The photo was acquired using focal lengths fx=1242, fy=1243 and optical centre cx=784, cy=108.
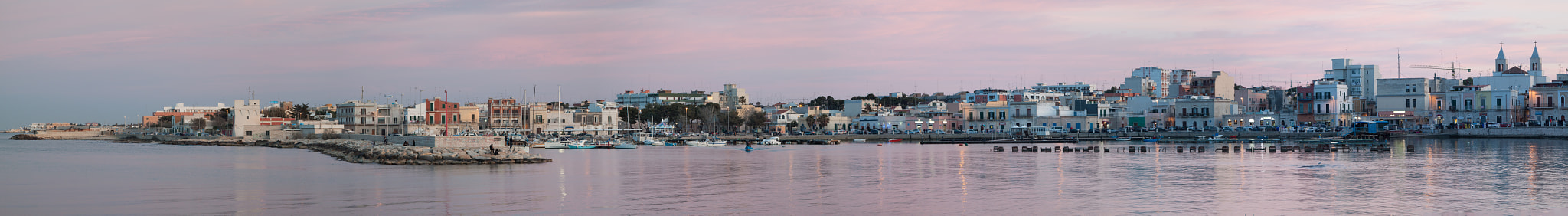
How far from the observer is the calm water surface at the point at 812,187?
25234mm

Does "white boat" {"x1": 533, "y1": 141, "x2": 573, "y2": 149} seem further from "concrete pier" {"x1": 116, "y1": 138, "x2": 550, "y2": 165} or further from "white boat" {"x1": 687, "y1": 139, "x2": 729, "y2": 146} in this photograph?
"concrete pier" {"x1": 116, "y1": 138, "x2": 550, "y2": 165}

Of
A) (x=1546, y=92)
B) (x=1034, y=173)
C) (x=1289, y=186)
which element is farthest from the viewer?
(x=1546, y=92)

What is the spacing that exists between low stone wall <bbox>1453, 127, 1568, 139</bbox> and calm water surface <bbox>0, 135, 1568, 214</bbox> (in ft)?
121

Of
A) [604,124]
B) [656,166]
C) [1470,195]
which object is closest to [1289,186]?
[1470,195]

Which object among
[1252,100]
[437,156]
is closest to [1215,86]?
[1252,100]

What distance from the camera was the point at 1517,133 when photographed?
87.8m

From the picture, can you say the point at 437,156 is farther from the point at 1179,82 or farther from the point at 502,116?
the point at 1179,82

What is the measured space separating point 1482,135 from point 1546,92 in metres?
14.4

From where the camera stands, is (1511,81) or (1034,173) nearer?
(1034,173)

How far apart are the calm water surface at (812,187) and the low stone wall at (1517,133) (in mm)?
36859

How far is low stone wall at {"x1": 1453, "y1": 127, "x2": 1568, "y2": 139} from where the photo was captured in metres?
83.4

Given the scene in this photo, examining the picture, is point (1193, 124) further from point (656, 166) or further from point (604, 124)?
point (656, 166)

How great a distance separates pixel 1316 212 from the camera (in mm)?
24312

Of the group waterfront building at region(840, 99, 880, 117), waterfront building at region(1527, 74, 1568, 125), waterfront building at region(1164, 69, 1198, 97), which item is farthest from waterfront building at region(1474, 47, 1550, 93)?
waterfront building at region(840, 99, 880, 117)
